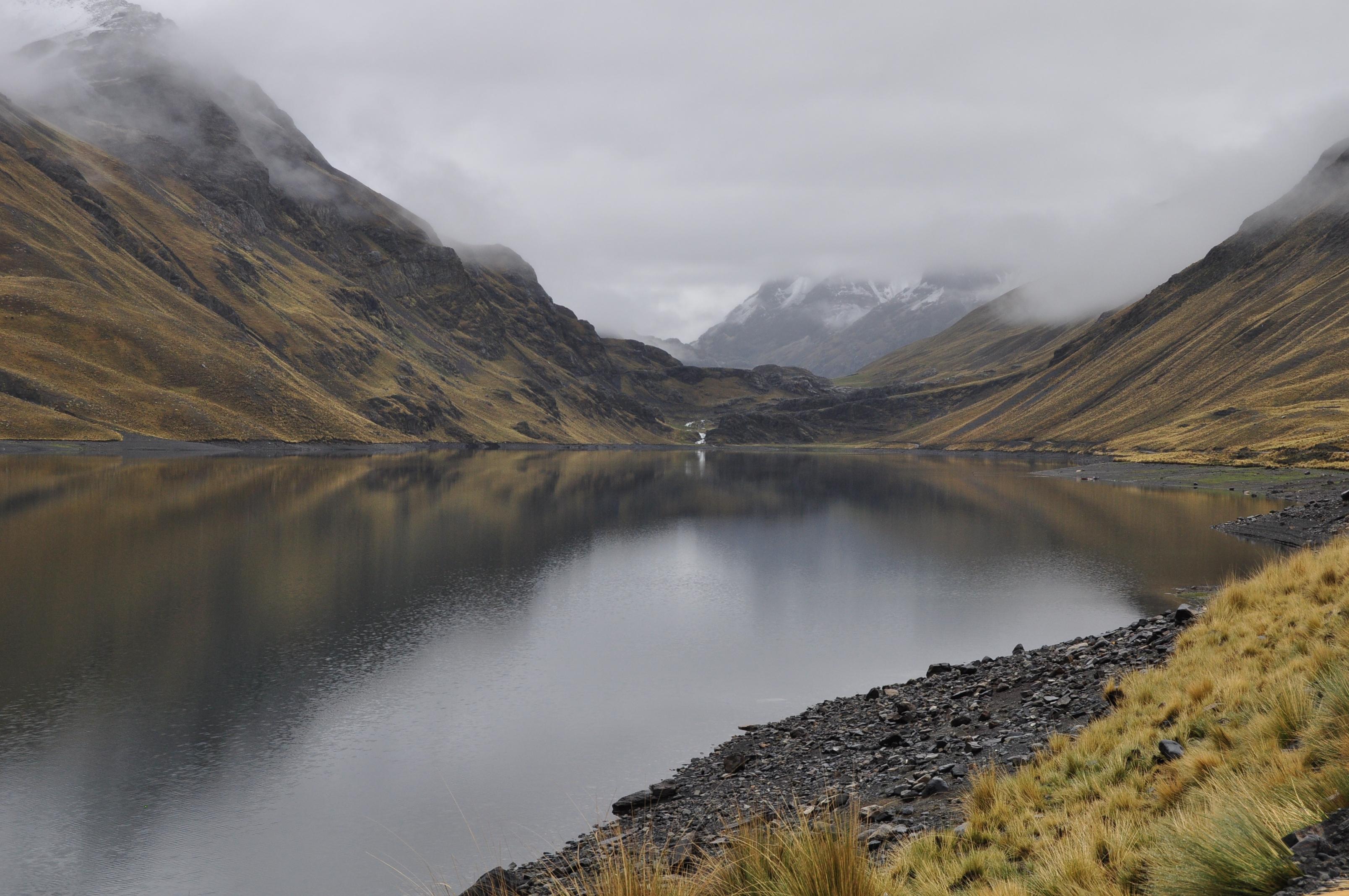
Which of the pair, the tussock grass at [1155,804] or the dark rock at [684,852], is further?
the dark rock at [684,852]

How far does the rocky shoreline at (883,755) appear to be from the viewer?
13.2 m

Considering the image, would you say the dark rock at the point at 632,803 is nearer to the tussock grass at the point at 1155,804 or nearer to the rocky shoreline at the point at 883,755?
the rocky shoreline at the point at 883,755

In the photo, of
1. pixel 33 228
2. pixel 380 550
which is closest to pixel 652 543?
pixel 380 550

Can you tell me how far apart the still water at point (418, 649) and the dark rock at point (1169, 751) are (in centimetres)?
1093

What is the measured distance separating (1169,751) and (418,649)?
2536cm

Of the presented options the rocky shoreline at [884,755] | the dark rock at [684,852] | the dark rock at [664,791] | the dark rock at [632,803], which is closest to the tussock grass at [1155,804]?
the rocky shoreline at [884,755]

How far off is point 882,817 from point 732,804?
12.2 ft

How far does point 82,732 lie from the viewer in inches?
814

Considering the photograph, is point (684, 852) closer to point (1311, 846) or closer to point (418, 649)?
point (1311, 846)

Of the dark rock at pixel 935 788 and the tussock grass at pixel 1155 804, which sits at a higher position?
the tussock grass at pixel 1155 804

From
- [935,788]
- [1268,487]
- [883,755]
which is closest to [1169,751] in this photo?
[935,788]

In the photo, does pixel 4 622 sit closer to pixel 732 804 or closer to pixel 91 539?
pixel 91 539

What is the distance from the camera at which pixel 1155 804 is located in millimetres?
9469

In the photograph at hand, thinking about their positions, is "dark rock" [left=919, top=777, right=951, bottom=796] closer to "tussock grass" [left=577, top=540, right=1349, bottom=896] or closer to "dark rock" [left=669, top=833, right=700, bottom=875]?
"tussock grass" [left=577, top=540, right=1349, bottom=896]
